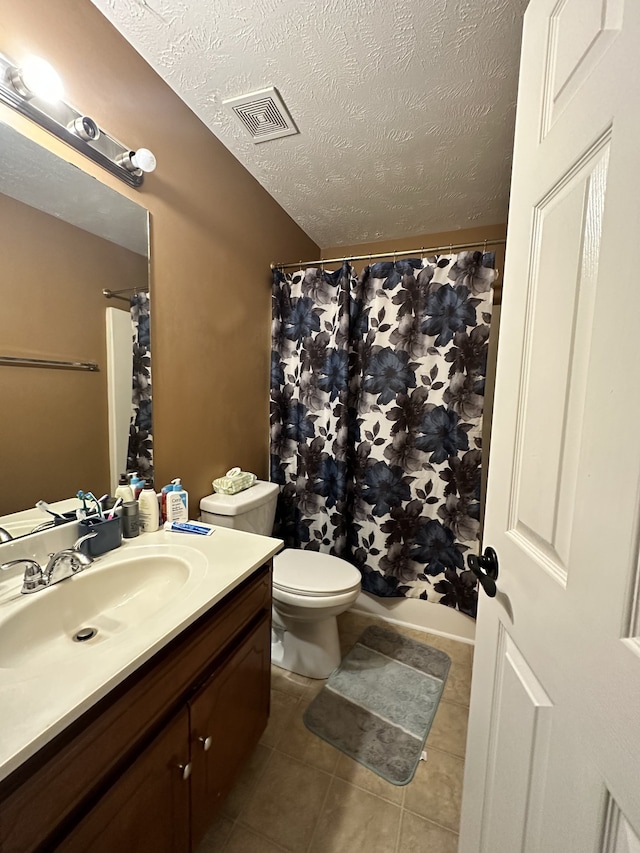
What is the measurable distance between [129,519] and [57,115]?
1140mm

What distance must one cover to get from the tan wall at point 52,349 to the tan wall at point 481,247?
4.93 feet

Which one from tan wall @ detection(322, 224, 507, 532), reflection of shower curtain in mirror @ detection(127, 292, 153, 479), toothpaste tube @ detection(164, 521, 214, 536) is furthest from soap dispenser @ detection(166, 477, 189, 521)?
tan wall @ detection(322, 224, 507, 532)

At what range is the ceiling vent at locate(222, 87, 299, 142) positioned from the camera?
125 centimetres

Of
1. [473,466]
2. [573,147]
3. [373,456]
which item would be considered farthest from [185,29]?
[473,466]

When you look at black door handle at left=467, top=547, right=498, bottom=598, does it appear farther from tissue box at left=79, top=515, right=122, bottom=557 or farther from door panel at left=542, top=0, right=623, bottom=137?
tissue box at left=79, top=515, right=122, bottom=557

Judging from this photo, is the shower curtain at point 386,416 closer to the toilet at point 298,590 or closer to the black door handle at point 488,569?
the toilet at point 298,590

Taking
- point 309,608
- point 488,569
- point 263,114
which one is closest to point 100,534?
point 309,608

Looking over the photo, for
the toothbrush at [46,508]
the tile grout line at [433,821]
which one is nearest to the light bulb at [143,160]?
the toothbrush at [46,508]

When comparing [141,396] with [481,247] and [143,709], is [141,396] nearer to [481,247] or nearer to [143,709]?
[143,709]

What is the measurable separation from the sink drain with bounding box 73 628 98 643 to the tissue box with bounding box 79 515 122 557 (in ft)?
0.66

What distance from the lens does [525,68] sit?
675mm

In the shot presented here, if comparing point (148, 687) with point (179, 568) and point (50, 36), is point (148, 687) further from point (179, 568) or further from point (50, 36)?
point (50, 36)

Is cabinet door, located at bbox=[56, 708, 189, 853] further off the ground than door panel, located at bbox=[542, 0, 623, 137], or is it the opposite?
door panel, located at bbox=[542, 0, 623, 137]

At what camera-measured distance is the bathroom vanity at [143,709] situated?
1.62ft
